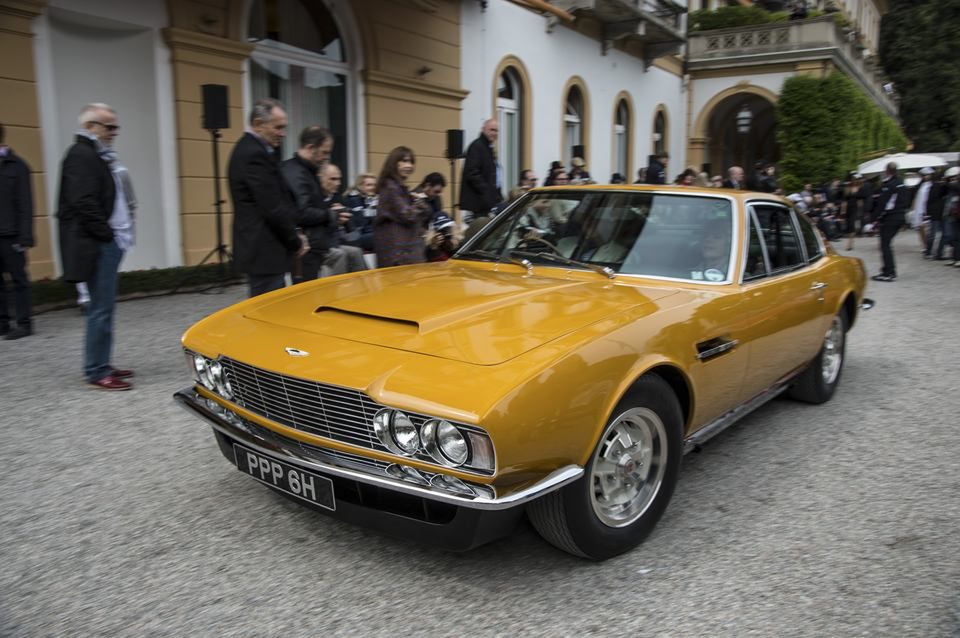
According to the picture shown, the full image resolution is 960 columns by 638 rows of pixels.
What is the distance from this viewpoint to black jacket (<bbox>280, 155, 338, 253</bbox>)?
5.64 m

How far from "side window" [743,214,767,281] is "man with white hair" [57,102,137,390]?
13.6ft

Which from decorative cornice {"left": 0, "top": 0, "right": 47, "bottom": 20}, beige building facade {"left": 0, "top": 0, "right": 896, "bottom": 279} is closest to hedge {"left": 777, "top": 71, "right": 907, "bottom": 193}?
beige building facade {"left": 0, "top": 0, "right": 896, "bottom": 279}

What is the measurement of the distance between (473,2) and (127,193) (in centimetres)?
1099

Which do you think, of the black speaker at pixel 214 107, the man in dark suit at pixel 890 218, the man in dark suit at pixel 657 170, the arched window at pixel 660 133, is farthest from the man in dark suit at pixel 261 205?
the arched window at pixel 660 133

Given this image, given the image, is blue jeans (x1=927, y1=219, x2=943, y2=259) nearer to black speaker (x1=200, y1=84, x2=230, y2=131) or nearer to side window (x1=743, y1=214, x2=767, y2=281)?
side window (x1=743, y1=214, x2=767, y2=281)

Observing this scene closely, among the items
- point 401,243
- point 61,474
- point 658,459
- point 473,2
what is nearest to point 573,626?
point 658,459

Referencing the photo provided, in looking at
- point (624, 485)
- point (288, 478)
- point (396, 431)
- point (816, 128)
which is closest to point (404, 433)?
point (396, 431)

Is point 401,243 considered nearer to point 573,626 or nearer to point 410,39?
point 573,626

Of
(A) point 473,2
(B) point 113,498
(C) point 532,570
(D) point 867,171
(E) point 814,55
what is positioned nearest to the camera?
(C) point 532,570

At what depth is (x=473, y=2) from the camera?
14.6 metres

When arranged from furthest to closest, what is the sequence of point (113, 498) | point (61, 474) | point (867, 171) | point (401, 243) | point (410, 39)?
point (867, 171)
point (410, 39)
point (401, 243)
point (61, 474)
point (113, 498)

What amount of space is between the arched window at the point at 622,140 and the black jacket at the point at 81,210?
19.2 metres

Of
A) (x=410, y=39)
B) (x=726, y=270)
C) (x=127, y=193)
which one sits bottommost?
(x=726, y=270)

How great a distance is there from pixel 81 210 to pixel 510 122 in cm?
1336
